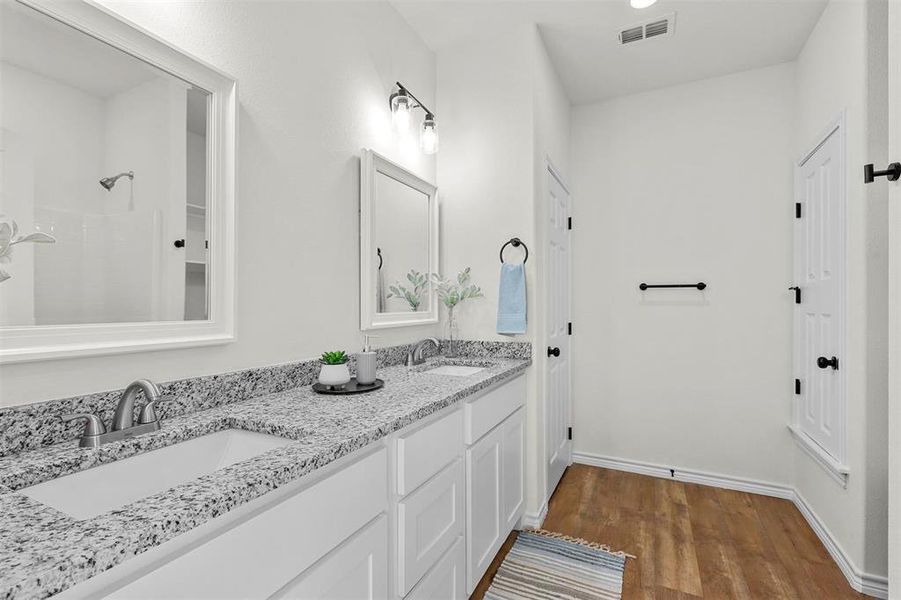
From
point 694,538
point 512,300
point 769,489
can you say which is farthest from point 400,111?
point 769,489

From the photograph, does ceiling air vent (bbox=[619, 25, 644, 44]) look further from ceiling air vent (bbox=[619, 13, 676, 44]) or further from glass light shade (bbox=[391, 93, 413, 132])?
glass light shade (bbox=[391, 93, 413, 132])

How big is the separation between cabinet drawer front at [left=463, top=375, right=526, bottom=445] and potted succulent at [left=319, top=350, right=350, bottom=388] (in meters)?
0.45

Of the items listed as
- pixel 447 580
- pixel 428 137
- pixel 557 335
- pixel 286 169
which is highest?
pixel 428 137

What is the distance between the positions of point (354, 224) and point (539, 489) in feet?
5.47

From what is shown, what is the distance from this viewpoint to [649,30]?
8.09 ft

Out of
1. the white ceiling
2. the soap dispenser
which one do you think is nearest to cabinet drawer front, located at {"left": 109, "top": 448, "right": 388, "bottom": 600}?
the soap dispenser

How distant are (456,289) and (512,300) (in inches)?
13.7

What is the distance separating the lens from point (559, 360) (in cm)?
293

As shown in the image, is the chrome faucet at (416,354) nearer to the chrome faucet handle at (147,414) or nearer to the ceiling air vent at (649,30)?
the chrome faucet handle at (147,414)

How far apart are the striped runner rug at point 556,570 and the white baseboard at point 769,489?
0.91 metres

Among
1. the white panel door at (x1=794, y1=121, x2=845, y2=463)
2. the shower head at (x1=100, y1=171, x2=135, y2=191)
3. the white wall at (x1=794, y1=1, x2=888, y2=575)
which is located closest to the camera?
the shower head at (x1=100, y1=171, x2=135, y2=191)

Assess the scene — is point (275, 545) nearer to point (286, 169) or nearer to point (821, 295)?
point (286, 169)

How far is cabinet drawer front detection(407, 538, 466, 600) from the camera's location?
53.7 inches
